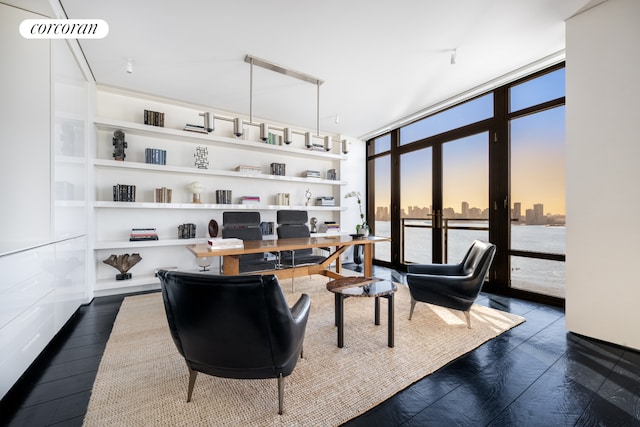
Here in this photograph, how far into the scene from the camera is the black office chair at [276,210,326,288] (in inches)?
140

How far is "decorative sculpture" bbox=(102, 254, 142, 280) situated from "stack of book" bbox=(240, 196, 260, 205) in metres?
1.69

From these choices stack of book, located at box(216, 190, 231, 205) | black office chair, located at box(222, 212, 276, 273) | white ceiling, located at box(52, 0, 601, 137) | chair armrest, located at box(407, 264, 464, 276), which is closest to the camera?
white ceiling, located at box(52, 0, 601, 137)

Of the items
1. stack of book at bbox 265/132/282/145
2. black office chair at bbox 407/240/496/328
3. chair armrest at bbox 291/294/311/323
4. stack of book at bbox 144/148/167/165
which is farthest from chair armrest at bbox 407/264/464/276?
stack of book at bbox 144/148/167/165

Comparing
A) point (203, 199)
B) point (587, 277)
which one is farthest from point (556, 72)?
point (203, 199)

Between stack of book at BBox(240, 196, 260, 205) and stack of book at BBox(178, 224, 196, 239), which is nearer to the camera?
stack of book at BBox(178, 224, 196, 239)

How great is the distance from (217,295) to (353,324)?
5.57 feet

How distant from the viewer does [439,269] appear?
9.66 ft

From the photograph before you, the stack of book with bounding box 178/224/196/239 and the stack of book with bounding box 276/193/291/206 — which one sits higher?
the stack of book with bounding box 276/193/291/206

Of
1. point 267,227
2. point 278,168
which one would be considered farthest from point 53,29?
point 267,227

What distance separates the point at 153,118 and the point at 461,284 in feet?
14.5

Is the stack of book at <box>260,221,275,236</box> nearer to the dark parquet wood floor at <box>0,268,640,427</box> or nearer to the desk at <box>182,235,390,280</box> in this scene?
the desk at <box>182,235,390,280</box>

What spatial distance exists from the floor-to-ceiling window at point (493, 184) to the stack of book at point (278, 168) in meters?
2.22

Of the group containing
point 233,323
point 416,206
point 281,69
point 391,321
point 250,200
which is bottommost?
point 391,321

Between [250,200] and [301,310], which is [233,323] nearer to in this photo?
[301,310]
